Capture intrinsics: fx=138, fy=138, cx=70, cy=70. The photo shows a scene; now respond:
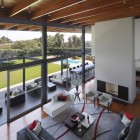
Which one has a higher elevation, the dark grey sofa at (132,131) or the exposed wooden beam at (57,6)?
the exposed wooden beam at (57,6)

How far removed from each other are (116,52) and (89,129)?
178 inches

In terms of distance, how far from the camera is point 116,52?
7938 mm

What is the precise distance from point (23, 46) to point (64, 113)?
3.99 m

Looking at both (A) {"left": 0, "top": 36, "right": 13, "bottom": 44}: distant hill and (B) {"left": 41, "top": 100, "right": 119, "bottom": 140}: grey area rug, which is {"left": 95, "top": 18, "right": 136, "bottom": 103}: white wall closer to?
(B) {"left": 41, "top": 100, "right": 119, "bottom": 140}: grey area rug

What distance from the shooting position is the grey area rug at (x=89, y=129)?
17.6 ft

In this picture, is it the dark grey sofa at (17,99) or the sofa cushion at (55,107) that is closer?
the sofa cushion at (55,107)

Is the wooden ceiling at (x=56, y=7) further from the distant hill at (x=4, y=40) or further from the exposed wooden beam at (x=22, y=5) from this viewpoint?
the distant hill at (x=4, y=40)

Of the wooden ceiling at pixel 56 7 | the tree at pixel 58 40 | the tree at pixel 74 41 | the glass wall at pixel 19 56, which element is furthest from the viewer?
the tree at pixel 74 41

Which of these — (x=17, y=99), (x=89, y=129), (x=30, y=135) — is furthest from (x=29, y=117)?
(x=89, y=129)

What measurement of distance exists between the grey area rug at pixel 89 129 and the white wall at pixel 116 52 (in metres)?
2.10

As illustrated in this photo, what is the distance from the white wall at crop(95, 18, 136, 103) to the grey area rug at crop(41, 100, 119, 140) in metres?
2.10

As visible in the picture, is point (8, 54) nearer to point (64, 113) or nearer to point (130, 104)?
point (64, 113)

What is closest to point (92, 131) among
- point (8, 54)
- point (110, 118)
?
point (110, 118)

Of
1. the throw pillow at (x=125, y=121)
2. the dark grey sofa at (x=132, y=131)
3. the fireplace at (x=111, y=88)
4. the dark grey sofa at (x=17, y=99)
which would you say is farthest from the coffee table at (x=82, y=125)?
the dark grey sofa at (x=17, y=99)
